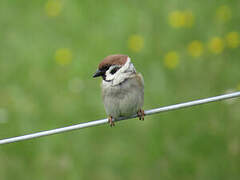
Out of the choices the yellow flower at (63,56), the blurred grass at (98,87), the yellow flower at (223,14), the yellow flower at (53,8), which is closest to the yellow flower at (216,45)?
the blurred grass at (98,87)

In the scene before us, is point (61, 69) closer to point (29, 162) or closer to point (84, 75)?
point (84, 75)

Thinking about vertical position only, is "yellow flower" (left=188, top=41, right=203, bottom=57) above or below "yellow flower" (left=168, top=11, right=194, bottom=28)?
below

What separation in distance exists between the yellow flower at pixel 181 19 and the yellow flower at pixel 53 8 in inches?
54.9

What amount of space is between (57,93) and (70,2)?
128cm

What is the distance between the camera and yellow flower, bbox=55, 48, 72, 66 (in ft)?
18.1

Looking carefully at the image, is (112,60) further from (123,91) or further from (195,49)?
(195,49)

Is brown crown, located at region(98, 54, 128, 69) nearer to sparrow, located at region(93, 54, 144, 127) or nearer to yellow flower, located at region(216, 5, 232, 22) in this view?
sparrow, located at region(93, 54, 144, 127)

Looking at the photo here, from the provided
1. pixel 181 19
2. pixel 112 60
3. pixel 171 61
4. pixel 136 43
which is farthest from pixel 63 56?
pixel 112 60

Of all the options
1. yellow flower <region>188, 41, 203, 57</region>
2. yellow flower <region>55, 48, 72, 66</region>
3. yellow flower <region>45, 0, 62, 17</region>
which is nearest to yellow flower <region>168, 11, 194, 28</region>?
yellow flower <region>188, 41, 203, 57</region>

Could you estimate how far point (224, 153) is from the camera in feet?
15.3

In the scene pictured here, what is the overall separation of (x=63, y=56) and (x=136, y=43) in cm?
85

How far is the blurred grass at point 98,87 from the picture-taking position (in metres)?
4.73

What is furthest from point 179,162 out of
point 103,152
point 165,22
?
point 165,22

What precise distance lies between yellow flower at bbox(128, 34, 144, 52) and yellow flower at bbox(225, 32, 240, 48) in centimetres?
93
